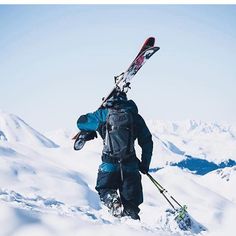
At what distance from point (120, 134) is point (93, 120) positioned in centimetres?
58

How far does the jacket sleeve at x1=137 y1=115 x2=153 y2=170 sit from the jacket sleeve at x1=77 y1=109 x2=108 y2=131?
0.64 metres

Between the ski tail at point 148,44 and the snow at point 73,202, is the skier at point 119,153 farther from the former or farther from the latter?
the ski tail at point 148,44

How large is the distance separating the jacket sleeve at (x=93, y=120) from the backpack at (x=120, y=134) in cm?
15

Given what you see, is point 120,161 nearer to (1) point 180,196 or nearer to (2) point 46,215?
(2) point 46,215

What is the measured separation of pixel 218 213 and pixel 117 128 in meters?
42.6

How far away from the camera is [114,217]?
21.5 ft

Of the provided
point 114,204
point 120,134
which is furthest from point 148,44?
point 114,204

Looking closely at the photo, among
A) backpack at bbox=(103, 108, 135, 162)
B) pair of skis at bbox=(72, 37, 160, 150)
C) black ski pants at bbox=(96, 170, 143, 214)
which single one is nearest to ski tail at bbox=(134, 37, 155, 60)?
pair of skis at bbox=(72, 37, 160, 150)

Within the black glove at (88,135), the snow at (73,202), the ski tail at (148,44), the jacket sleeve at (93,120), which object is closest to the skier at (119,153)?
the jacket sleeve at (93,120)

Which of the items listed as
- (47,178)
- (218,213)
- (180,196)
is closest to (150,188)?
(180,196)

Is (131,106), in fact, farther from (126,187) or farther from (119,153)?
(126,187)

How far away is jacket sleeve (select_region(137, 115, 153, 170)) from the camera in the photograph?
23.2 ft

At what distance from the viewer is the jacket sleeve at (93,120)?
7.00 m

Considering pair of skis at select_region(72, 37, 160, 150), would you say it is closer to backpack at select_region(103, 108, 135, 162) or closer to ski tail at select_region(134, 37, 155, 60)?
ski tail at select_region(134, 37, 155, 60)
